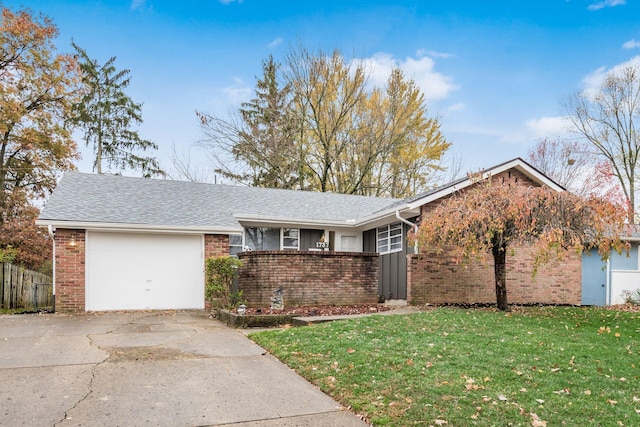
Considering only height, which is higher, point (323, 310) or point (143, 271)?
point (143, 271)

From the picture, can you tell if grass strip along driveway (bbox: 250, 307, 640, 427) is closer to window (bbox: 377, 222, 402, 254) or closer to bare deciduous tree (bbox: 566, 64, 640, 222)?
window (bbox: 377, 222, 402, 254)

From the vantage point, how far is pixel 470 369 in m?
5.64

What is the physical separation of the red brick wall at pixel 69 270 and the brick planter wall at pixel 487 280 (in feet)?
27.7

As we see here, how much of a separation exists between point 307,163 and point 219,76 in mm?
10000

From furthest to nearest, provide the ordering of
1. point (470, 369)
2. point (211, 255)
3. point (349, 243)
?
point (349, 243) → point (211, 255) → point (470, 369)

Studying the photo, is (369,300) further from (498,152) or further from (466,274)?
(498,152)

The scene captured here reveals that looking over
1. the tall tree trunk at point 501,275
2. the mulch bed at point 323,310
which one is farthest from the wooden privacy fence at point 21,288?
the tall tree trunk at point 501,275

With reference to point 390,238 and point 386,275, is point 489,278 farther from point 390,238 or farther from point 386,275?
point 390,238

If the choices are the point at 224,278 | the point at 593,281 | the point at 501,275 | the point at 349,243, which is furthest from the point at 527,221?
the point at 593,281

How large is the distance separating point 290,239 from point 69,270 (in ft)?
22.3

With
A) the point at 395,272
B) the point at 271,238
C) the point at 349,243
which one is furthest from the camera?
the point at 349,243

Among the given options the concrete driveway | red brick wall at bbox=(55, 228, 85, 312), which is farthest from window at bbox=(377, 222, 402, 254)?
red brick wall at bbox=(55, 228, 85, 312)

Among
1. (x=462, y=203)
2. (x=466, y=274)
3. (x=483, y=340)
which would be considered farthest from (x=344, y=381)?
(x=466, y=274)

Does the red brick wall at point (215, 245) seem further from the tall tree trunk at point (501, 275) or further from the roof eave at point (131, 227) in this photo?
the tall tree trunk at point (501, 275)
